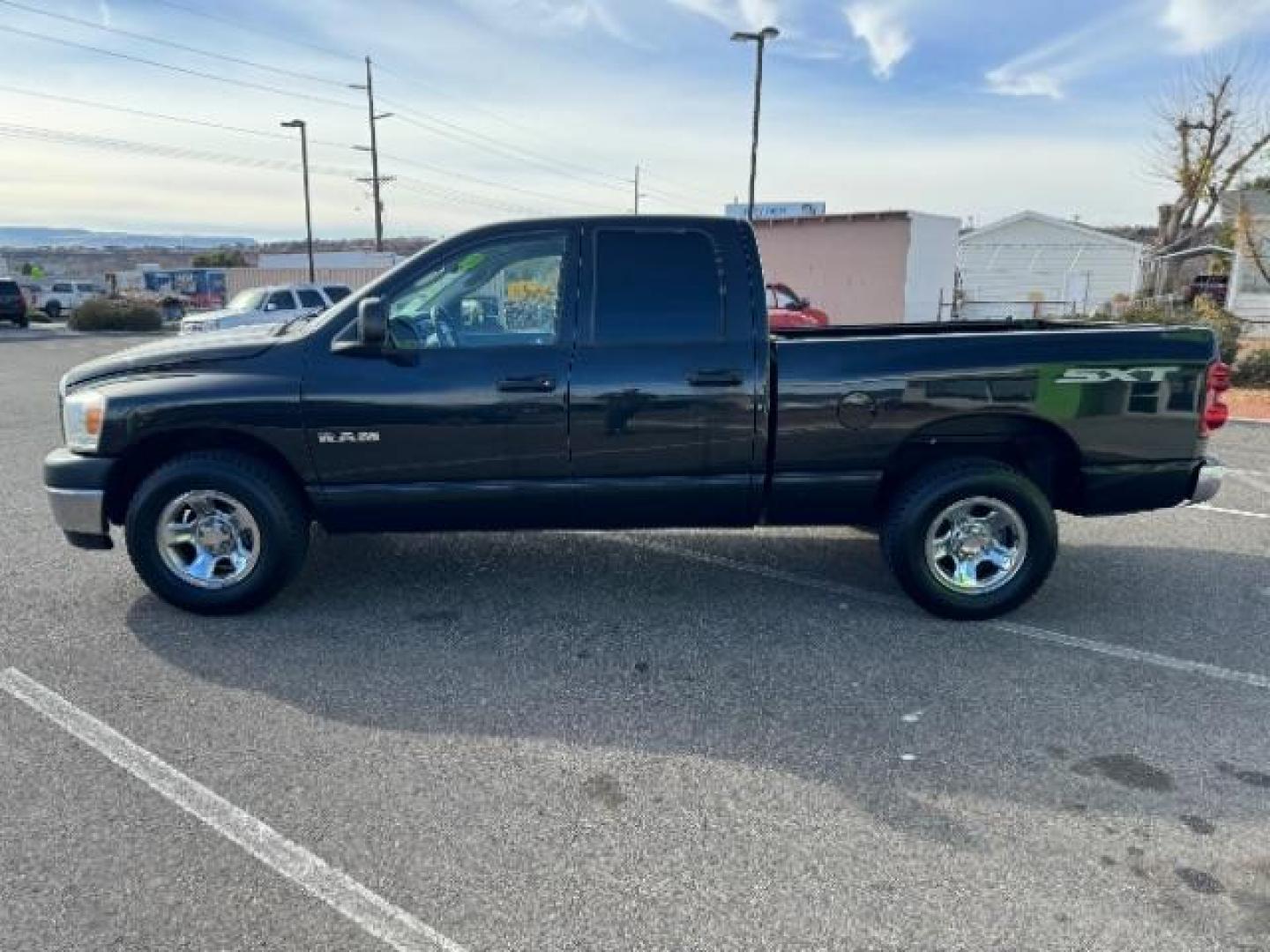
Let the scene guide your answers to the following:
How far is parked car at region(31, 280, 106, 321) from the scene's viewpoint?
42500 mm

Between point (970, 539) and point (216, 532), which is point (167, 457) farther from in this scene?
point (970, 539)

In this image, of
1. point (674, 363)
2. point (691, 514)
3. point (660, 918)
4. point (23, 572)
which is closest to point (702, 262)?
point (674, 363)

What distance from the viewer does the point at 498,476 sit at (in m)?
4.38

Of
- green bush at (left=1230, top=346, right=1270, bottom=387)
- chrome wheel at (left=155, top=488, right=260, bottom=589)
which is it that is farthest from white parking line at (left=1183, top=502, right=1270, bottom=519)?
green bush at (left=1230, top=346, right=1270, bottom=387)

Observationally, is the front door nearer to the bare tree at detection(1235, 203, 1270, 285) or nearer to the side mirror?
the side mirror

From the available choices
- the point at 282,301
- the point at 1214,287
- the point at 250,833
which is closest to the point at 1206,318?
the point at 250,833

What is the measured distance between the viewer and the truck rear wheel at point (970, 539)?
14.4 feet

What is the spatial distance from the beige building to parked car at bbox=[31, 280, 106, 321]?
3448 cm

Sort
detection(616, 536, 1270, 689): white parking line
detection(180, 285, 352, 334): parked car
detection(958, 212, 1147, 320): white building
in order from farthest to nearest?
1. detection(958, 212, 1147, 320): white building
2. detection(180, 285, 352, 334): parked car
3. detection(616, 536, 1270, 689): white parking line

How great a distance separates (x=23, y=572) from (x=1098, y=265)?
3733cm

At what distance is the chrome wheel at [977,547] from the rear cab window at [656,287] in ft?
4.98

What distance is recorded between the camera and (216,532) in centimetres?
443

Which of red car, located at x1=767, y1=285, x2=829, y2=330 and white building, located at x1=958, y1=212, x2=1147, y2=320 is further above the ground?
white building, located at x1=958, y1=212, x2=1147, y2=320

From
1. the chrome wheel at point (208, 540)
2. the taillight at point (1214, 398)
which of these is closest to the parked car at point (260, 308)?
the chrome wheel at point (208, 540)
